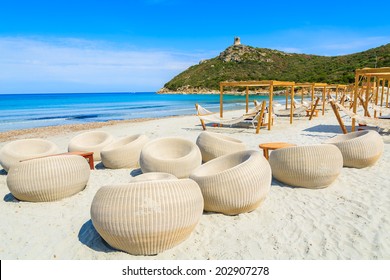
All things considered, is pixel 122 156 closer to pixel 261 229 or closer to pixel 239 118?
pixel 261 229

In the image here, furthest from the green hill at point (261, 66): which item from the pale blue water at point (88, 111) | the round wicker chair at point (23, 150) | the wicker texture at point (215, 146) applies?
the round wicker chair at point (23, 150)

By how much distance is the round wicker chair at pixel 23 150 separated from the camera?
5227mm

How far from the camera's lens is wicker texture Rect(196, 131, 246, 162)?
5.20 m

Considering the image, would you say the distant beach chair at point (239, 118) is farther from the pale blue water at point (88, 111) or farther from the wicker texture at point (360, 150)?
the pale blue water at point (88, 111)

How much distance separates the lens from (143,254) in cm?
268

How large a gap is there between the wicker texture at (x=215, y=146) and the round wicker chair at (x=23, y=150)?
2794mm

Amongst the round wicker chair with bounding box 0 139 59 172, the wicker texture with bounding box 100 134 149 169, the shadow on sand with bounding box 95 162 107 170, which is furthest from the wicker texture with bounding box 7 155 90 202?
the shadow on sand with bounding box 95 162 107 170

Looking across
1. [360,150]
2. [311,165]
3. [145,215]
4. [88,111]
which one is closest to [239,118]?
[360,150]

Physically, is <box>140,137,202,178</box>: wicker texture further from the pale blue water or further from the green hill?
the green hill

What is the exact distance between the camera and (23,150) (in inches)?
224

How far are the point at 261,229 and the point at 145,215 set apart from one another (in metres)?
1.29

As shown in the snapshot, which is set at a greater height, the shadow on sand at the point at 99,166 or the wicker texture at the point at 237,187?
the wicker texture at the point at 237,187

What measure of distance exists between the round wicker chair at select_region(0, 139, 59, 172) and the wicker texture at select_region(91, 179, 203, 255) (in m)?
3.17
